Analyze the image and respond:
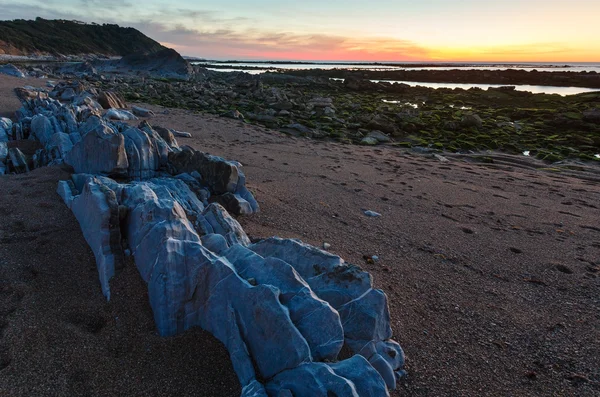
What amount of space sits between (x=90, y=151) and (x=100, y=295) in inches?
139

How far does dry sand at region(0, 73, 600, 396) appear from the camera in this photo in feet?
10.7

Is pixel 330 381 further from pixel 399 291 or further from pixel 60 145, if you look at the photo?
pixel 60 145

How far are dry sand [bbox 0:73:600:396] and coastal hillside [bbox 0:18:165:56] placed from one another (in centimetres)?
8804

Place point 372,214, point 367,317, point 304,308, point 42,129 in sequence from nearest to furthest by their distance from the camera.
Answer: point 304,308
point 367,317
point 372,214
point 42,129

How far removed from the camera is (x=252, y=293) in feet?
10.8

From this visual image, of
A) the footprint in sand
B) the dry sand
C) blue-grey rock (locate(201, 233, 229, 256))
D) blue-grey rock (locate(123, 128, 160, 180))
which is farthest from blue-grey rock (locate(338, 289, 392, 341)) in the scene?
blue-grey rock (locate(123, 128, 160, 180))

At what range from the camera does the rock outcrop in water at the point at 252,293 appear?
2924mm

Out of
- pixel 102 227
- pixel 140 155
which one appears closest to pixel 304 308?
pixel 102 227

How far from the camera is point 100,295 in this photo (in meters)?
3.92

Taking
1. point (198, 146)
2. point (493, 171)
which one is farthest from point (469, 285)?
point (198, 146)

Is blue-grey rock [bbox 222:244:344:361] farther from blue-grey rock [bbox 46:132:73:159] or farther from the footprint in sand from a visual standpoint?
blue-grey rock [bbox 46:132:73:159]

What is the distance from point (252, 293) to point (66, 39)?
12066 centimetres

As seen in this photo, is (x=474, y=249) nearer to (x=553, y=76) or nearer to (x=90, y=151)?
(x=90, y=151)

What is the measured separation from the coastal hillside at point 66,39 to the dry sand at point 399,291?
3466 inches
